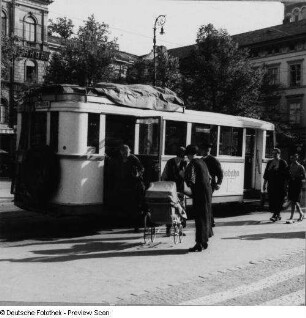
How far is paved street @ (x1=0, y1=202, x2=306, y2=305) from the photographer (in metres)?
5.43

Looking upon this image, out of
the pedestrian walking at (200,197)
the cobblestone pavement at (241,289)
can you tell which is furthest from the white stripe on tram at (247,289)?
the pedestrian walking at (200,197)

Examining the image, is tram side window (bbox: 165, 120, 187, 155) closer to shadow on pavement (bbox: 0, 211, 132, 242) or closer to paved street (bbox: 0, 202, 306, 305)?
paved street (bbox: 0, 202, 306, 305)

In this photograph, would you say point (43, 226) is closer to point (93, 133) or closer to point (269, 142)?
point (93, 133)

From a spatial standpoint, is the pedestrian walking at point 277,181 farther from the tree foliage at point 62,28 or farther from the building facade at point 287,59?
the building facade at point 287,59

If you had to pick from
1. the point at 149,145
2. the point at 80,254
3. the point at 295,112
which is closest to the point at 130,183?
the point at 149,145

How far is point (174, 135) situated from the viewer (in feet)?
35.5

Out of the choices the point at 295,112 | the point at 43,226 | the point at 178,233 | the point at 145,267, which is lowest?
the point at 43,226

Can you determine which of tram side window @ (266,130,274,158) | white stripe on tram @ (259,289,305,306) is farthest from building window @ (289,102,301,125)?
white stripe on tram @ (259,289,305,306)

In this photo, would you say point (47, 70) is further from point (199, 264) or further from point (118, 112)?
point (199, 264)

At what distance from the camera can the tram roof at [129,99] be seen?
917cm

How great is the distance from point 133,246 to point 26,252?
1.84 m

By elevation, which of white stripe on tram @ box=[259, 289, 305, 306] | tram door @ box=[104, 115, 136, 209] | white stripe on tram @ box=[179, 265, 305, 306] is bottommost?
white stripe on tram @ box=[179, 265, 305, 306]

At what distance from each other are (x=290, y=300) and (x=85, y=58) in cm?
2352

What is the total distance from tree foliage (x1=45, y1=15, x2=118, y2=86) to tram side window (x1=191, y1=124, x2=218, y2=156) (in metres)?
16.0
